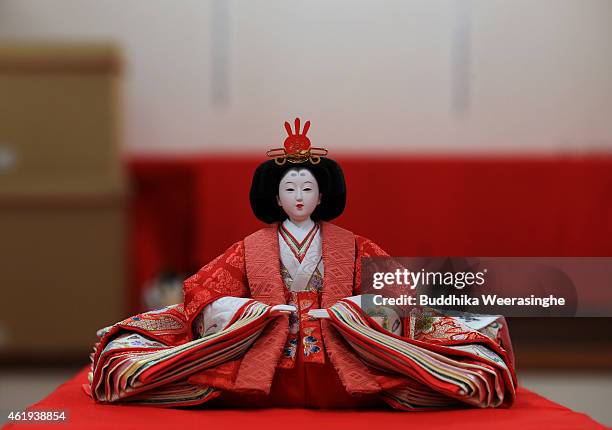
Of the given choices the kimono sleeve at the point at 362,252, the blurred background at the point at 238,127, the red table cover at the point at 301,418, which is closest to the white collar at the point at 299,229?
the kimono sleeve at the point at 362,252

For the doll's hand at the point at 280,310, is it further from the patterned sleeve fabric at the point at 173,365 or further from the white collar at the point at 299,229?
the white collar at the point at 299,229

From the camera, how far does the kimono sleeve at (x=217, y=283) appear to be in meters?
1.93

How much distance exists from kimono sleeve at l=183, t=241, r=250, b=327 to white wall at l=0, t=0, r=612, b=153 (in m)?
2.17

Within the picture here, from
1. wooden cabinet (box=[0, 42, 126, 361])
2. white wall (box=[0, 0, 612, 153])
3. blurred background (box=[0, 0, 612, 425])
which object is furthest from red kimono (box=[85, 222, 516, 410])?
white wall (box=[0, 0, 612, 153])

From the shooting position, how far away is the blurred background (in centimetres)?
383

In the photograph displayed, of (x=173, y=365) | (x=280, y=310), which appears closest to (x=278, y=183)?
(x=280, y=310)

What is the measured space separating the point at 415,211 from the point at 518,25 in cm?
112

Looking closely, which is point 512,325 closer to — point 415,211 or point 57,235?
point 415,211

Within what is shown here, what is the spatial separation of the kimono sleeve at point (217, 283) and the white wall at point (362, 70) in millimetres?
2170

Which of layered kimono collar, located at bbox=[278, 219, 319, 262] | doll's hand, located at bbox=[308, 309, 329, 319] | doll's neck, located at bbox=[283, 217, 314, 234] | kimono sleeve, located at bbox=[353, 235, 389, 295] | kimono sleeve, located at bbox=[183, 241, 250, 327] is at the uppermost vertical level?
doll's neck, located at bbox=[283, 217, 314, 234]

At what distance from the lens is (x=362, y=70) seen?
425cm

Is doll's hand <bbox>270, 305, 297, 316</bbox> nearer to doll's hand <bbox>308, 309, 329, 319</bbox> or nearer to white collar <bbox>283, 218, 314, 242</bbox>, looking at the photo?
doll's hand <bbox>308, 309, 329, 319</bbox>

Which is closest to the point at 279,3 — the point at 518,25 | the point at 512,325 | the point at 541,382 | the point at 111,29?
the point at 111,29

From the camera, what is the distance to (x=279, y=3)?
4.27m
